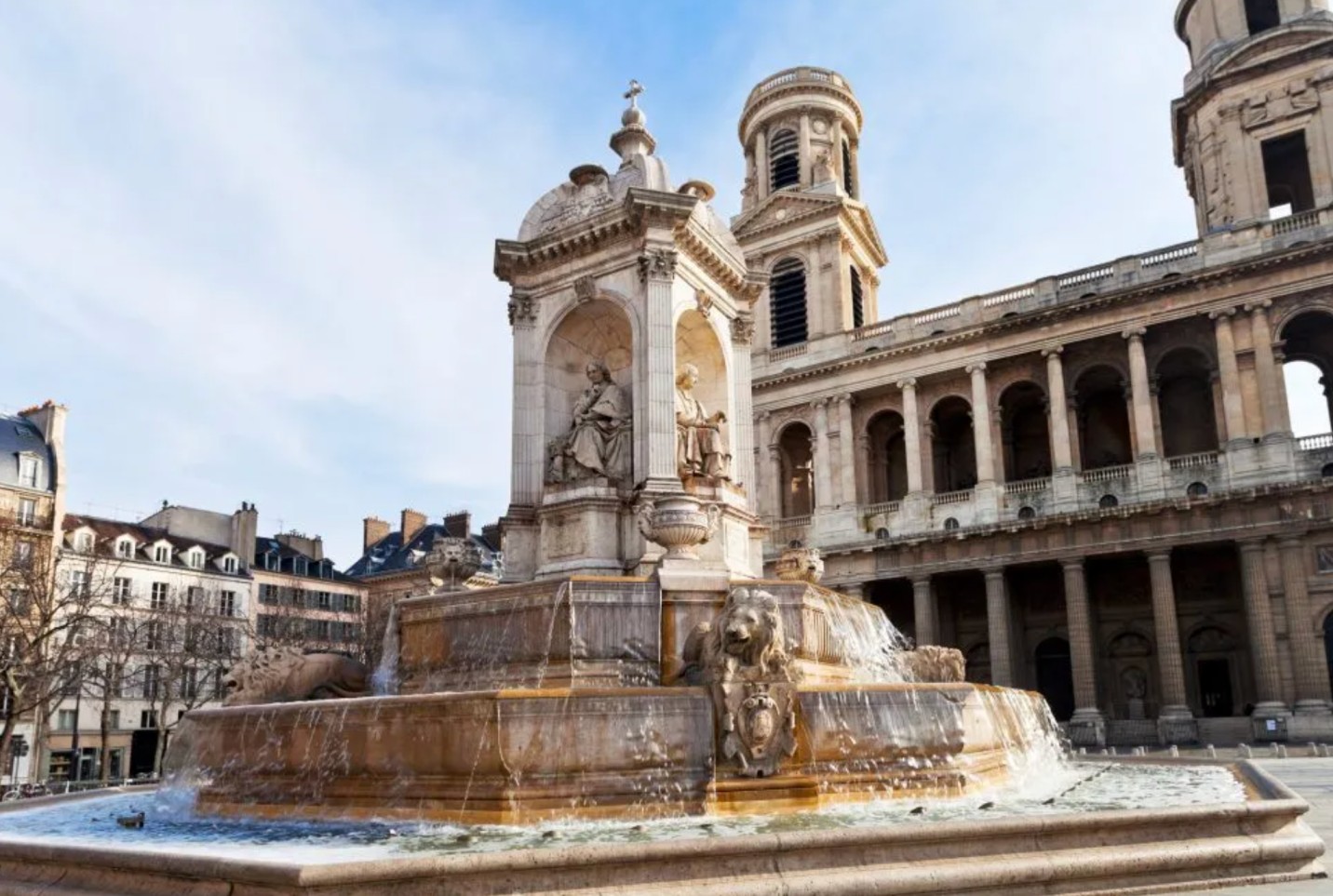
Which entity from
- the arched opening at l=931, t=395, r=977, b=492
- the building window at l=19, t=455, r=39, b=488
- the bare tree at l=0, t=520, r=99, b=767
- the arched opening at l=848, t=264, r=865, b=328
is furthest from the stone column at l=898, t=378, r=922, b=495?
the building window at l=19, t=455, r=39, b=488

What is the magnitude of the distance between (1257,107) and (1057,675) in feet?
80.0

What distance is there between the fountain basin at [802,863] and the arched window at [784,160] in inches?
1902

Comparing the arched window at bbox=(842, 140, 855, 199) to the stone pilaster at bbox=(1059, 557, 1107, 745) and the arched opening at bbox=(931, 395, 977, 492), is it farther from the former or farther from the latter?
the stone pilaster at bbox=(1059, 557, 1107, 745)

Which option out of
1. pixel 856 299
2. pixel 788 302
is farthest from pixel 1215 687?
pixel 788 302

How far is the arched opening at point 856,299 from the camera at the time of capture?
5122 centimetres

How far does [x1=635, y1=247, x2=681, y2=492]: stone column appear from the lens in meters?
13.4

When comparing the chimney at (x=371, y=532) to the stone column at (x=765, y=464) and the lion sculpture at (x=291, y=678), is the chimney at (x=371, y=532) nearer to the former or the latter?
the stone column at (x=765, y=464)

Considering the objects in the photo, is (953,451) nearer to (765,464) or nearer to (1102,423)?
(1102,423)

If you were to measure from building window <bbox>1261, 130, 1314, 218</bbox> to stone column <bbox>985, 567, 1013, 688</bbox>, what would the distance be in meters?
19.5

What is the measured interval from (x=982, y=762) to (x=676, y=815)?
3344mm

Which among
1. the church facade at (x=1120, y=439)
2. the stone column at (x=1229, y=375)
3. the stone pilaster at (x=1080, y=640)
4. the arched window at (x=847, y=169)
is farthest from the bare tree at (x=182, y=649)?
the stone column at (x=1229, y=375)

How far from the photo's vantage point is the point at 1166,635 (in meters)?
36.7

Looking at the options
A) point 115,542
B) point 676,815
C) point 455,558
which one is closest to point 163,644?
point 115,542

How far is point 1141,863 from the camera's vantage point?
622 centimetres
